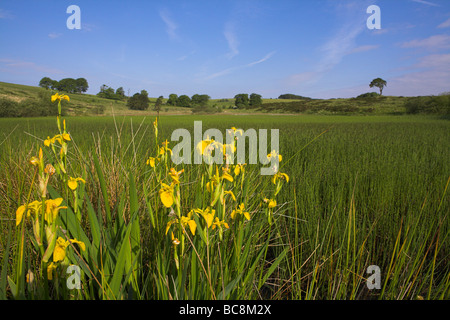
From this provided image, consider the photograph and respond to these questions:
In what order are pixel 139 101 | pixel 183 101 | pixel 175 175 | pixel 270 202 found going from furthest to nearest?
1. pixel 183 101
2. pixel 139 101
3. pixel 270 202
4. pixel 175 175

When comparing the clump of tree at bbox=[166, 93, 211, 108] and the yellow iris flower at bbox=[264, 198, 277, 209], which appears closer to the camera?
the yellow iris flower at bbox=[264, 198, 277, 209]

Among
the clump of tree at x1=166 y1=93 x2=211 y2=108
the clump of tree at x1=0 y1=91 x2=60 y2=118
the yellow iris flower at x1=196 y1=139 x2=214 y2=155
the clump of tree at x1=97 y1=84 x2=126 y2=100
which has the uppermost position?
the clump of tree at x1=166 y1=93 x2=211 y2=108

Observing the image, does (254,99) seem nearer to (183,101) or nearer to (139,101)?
(183,101)

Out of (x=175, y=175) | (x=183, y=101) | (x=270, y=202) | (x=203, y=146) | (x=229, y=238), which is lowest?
(x=229, y=238)

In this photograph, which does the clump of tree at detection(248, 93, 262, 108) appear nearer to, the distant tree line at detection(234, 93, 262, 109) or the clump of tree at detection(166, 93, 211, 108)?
the distant tree line at detection(234, 93, 262, 109)

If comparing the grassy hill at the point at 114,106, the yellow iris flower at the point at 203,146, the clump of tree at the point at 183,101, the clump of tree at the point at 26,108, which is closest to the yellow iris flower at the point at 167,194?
the yellow iris flower at the point at 203,146

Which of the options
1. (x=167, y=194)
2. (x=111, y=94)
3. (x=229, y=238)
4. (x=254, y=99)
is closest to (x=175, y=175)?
(x=167, y=194)

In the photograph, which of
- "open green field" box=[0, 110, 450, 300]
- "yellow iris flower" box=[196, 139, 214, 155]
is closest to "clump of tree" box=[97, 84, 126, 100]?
"open green field" box=[0, 110, 450, 300]

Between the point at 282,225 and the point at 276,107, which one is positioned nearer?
the point at 282,225
